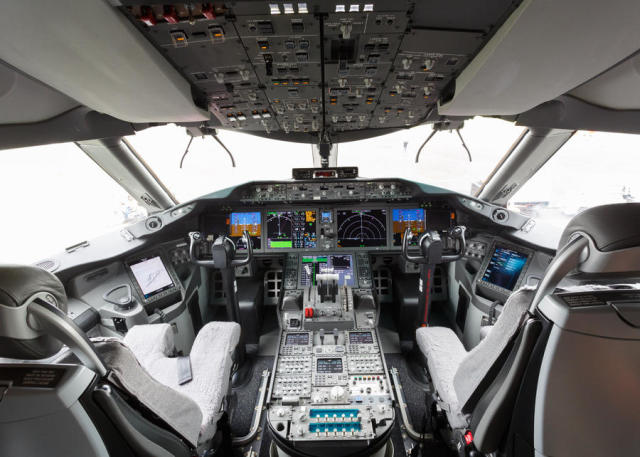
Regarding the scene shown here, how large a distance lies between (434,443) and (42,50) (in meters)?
Result: 2.75

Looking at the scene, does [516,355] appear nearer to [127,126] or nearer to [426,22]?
[426,22]

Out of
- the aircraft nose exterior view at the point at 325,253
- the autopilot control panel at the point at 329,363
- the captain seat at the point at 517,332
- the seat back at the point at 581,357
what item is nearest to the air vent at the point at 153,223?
the aircraft nose exterior view at the point at 325,253

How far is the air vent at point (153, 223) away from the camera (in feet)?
8.75

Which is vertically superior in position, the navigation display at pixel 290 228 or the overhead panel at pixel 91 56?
the overhead panel at pixel 91 56

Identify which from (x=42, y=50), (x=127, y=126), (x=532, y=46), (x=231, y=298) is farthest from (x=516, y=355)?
(x=127, y=126)

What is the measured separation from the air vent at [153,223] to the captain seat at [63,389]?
189 centimetres

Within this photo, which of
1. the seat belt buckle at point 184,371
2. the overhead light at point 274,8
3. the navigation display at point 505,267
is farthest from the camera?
the navigation display at point 505,267

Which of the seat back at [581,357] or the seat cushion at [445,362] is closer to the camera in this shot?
the seat back at [581,357]

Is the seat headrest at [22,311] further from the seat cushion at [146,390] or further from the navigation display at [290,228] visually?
the navigation display at [290,228]

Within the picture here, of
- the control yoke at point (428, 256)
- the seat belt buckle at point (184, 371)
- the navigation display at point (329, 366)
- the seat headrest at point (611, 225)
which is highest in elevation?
the seat headrest at point (611, 225)

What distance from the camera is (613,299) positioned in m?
0.82

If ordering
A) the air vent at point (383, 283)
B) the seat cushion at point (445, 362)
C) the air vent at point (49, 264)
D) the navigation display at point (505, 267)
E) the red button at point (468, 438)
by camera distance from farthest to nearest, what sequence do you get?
the air vent at point (383, 283)
the navigation display at point (505, 267)
the air vent at point (49, 264)
the seat cushion at point (445, 362)
the red button at point (468, 438)

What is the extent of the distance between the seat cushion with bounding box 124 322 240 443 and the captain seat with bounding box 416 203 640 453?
3.73 feet

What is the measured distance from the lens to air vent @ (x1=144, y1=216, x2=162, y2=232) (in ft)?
8.75
